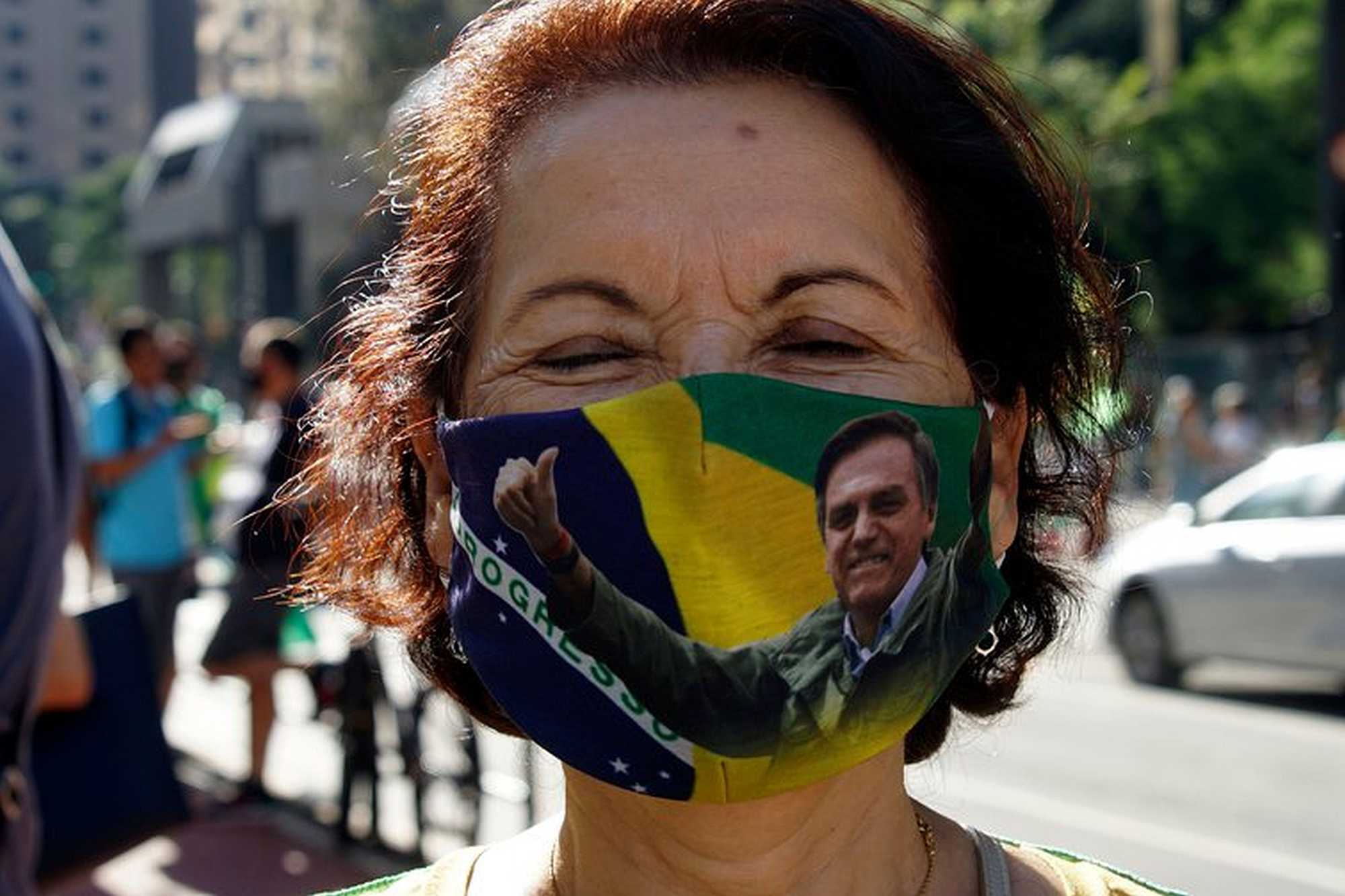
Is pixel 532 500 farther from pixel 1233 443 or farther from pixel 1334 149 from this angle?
pixel 1233 443

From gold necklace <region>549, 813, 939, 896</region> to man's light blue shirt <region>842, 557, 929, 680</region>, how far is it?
0.91 feet

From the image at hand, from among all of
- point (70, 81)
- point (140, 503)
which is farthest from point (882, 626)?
point (70, 81)

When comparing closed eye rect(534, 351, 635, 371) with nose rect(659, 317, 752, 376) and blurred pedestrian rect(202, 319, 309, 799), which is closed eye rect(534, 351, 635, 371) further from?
blurred pedestrian rect(202, 319, 309, 799)

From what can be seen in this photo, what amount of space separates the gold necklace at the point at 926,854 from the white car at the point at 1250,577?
8.24m

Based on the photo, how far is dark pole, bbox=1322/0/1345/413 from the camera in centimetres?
1023

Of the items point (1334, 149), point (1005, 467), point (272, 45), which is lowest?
point (1005, 467)

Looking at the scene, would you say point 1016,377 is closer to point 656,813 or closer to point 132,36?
point 656,813

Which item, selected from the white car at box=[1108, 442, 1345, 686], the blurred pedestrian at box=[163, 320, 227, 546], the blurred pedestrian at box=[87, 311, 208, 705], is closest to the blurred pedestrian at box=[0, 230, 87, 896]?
the blurred pedestrian at box=[87, 311, 208, 705]

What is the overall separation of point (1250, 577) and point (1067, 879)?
9.55m

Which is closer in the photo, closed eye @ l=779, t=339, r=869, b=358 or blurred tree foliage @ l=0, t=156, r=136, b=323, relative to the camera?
closed eye @ l=779, t=339, r=869, b=358

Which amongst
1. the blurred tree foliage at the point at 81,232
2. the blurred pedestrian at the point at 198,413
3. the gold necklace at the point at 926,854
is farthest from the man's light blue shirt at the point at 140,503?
the blurred tree foliage at the point at 81,232

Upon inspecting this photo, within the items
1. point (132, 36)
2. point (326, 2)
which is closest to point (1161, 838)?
point (326, 2)

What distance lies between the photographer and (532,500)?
1.63m

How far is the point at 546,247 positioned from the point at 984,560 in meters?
0.48
